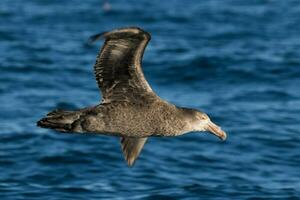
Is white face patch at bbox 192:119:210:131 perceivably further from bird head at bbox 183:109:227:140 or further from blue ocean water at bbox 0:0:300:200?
blue ocean water at bbox 0:0:300:200

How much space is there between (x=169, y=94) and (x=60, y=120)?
8.54m

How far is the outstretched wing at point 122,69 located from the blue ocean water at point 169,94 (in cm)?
292

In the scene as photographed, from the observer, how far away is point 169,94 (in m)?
19.0

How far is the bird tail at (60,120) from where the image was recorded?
10.6 meters

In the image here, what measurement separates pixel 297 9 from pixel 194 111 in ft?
50.1

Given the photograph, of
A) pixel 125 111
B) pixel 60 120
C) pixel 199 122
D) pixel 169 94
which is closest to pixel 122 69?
pixel 125 111

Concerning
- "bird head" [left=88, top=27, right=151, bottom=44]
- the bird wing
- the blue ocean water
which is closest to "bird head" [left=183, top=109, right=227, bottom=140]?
"bird head" [left=88, top=27, right=151, bottom=44]

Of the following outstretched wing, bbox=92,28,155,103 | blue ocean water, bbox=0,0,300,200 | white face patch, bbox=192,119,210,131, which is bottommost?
white face patch, bbox=192,119,210,131

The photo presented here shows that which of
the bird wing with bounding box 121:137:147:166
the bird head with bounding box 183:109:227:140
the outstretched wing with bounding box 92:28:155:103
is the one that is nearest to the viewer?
the outstretched wing with bounding box 92:28:155:103

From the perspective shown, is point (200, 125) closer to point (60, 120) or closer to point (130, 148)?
→ point (130, 148)

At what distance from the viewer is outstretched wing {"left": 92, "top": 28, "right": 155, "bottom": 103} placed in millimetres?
10266

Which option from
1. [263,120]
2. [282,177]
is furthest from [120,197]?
[263,120]

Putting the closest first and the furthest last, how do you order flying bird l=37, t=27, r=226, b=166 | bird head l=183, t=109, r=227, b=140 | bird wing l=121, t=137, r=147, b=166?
flying bird l=37, t=27, r=226, b=166 → bird head l=183, t=109, r=227, b=140 → bird wing l=121, t=137, r=147, b=166

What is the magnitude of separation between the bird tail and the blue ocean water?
299 centimetres
